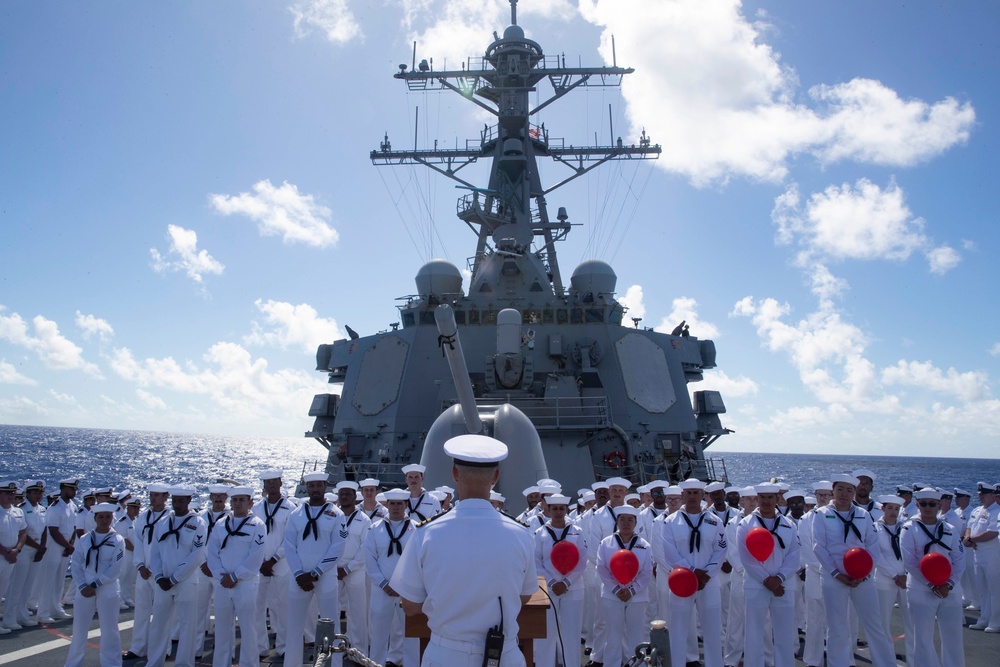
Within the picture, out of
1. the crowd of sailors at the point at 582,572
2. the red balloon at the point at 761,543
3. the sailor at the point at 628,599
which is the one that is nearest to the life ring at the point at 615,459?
the crowd of sailors at the point at 582,572

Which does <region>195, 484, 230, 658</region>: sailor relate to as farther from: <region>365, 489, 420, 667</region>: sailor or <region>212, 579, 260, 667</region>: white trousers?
<region>365, 489, 420, 667</region>: sailor

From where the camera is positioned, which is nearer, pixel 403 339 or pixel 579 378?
pixel 579 378

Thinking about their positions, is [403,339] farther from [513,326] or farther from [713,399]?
[713,399]

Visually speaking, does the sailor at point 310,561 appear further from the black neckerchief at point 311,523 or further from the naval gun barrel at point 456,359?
the naval gun barrel at point 456,359

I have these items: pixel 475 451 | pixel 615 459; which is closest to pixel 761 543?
pixel 475 451

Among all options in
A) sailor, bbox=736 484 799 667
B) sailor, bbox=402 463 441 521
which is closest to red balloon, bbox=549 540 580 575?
sailor, bbox=736 484 799 667

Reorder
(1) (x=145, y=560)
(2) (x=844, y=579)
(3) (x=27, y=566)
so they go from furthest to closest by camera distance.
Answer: (3) (x=27, y=566) → (1) (x=145, y=560) → (2) (x=844, y=579)

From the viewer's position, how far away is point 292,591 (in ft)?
16.0

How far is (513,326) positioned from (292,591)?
6.03 metres

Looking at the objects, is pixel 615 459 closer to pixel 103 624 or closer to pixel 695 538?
pixel 695 538

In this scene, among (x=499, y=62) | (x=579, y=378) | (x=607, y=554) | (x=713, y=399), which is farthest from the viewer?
(x=499, y=62)

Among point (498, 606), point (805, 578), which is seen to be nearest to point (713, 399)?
point (805, 578)

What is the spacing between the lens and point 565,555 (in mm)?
4254

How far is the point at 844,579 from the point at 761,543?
718 mm
